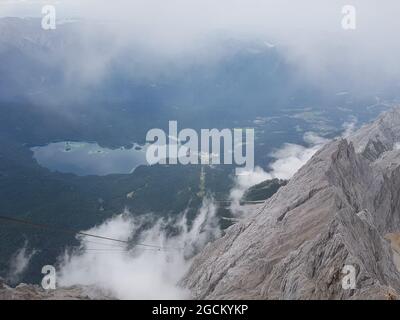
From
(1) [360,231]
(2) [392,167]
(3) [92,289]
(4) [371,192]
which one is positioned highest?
(2) [392,167]

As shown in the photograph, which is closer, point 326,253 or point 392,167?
point 326,253

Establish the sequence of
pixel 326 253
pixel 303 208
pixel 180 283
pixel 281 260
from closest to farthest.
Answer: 1. pixel 326 253
2. pixel 281 260
3. pixel 303 208
4. pixel 180 283

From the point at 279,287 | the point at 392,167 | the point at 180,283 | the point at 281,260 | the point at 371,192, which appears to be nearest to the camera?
the point at 279,287
